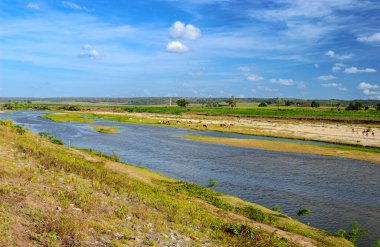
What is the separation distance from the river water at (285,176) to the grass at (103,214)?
171 inches

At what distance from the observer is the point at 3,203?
1236 cm

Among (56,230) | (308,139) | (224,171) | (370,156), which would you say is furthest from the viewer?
(308,139)

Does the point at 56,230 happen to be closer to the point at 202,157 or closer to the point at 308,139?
the point at 202,157

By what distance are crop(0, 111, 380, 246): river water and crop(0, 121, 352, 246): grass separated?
14.3 ft

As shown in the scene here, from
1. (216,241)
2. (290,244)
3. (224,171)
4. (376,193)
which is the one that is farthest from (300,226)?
(224,171)

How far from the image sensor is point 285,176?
3550 cm

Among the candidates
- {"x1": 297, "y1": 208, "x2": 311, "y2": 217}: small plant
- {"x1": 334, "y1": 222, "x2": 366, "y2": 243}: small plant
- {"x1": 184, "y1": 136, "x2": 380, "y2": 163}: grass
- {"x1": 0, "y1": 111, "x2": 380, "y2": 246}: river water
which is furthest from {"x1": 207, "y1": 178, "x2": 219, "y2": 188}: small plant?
{"x1": 184, "y1": 136, "x2": 380, "y2": 163}: grass

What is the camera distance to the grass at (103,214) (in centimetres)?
1142

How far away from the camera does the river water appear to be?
24.5 metres

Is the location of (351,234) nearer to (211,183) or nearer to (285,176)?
(211,183)

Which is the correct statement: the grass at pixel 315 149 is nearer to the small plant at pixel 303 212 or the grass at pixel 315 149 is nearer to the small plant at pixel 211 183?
the small plant at pixel 211 183

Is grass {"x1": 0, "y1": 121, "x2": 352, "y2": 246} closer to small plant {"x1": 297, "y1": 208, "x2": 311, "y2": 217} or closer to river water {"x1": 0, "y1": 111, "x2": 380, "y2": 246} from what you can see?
small plant {"x1": 297, "y1": 208, "x2": 311, "y2": 217}

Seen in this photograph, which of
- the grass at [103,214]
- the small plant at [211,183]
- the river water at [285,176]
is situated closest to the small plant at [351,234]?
Result: the river water at [285,176]

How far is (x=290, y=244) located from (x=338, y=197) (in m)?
14.5
